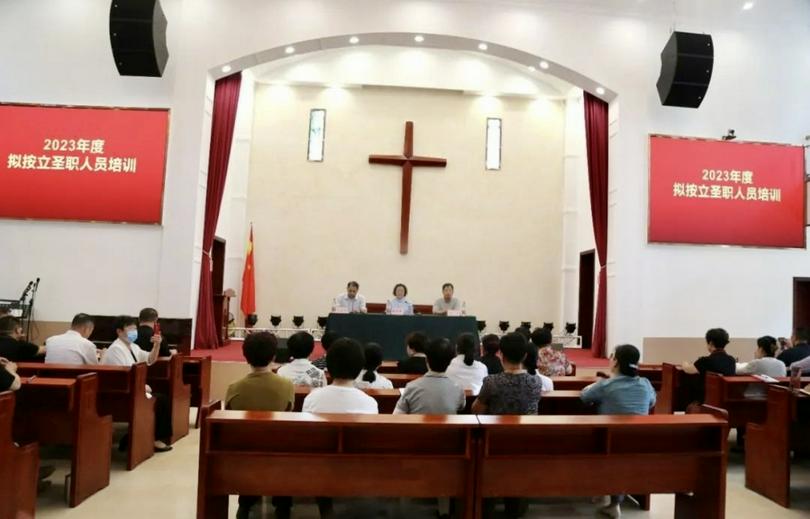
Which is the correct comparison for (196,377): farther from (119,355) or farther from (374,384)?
(374,384)

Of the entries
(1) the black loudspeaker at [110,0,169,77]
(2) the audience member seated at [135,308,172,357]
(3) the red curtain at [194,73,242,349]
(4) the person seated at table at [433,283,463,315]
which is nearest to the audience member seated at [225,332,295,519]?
(2) the audience member seated at [135,308,172,357]

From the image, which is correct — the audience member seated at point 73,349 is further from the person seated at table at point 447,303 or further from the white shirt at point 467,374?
the person seated at table at point 447,303

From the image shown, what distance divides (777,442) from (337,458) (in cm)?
272

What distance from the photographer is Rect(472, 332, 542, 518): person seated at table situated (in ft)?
8.67

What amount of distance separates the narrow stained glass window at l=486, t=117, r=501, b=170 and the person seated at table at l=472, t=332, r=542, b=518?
7110mm

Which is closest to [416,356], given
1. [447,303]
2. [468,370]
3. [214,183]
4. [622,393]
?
[468,370]

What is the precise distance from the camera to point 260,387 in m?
2.69

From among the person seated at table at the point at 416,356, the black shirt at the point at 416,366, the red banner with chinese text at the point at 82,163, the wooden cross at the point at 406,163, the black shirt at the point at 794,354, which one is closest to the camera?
the person seated at table at the point at 416,356

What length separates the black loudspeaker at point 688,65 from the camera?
667cm

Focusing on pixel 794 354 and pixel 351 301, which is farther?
pixel 351 301

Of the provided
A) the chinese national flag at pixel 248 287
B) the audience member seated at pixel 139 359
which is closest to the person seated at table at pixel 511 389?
the audience member seated at pixel 139 359

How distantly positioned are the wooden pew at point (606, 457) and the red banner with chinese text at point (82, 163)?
5796mm

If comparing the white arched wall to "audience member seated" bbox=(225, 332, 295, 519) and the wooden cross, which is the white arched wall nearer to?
the wooden cross

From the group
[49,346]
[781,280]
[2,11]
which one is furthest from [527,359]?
[2,11]
